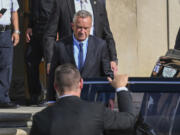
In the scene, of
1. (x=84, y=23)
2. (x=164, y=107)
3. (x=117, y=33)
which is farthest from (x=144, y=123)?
(x=117, y=33)

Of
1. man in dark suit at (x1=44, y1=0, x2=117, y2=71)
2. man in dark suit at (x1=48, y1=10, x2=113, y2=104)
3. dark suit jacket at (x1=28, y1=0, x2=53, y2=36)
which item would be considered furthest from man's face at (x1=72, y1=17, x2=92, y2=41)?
dark suit jacket at (x1=28, y1=0, x2=53, y2=36)

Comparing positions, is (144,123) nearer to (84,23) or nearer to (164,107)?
(164,107)

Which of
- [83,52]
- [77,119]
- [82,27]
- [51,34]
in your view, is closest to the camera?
[77,119]

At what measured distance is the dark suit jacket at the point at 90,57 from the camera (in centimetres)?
613

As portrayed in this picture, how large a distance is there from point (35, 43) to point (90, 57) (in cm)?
261

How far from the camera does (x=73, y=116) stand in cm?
417

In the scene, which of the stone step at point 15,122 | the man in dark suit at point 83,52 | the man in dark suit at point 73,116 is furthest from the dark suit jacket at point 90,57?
the man in dark suit at point 73,116

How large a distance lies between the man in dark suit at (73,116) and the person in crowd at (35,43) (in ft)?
14.2

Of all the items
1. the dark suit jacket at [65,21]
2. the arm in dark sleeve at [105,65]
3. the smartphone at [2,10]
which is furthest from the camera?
the smartphone at [2,10]

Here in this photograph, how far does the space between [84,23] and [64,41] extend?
0.95 feet

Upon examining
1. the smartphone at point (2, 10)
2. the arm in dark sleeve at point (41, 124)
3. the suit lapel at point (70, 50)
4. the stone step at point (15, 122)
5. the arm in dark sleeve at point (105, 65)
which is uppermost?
the smartphone at point (2, 10)

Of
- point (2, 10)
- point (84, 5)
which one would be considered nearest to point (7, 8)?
point (2, 10)

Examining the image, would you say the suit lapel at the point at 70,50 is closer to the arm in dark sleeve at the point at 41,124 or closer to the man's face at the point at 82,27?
the man's face at the point at 82,27

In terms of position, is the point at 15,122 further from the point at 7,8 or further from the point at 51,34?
the point at 7,8
